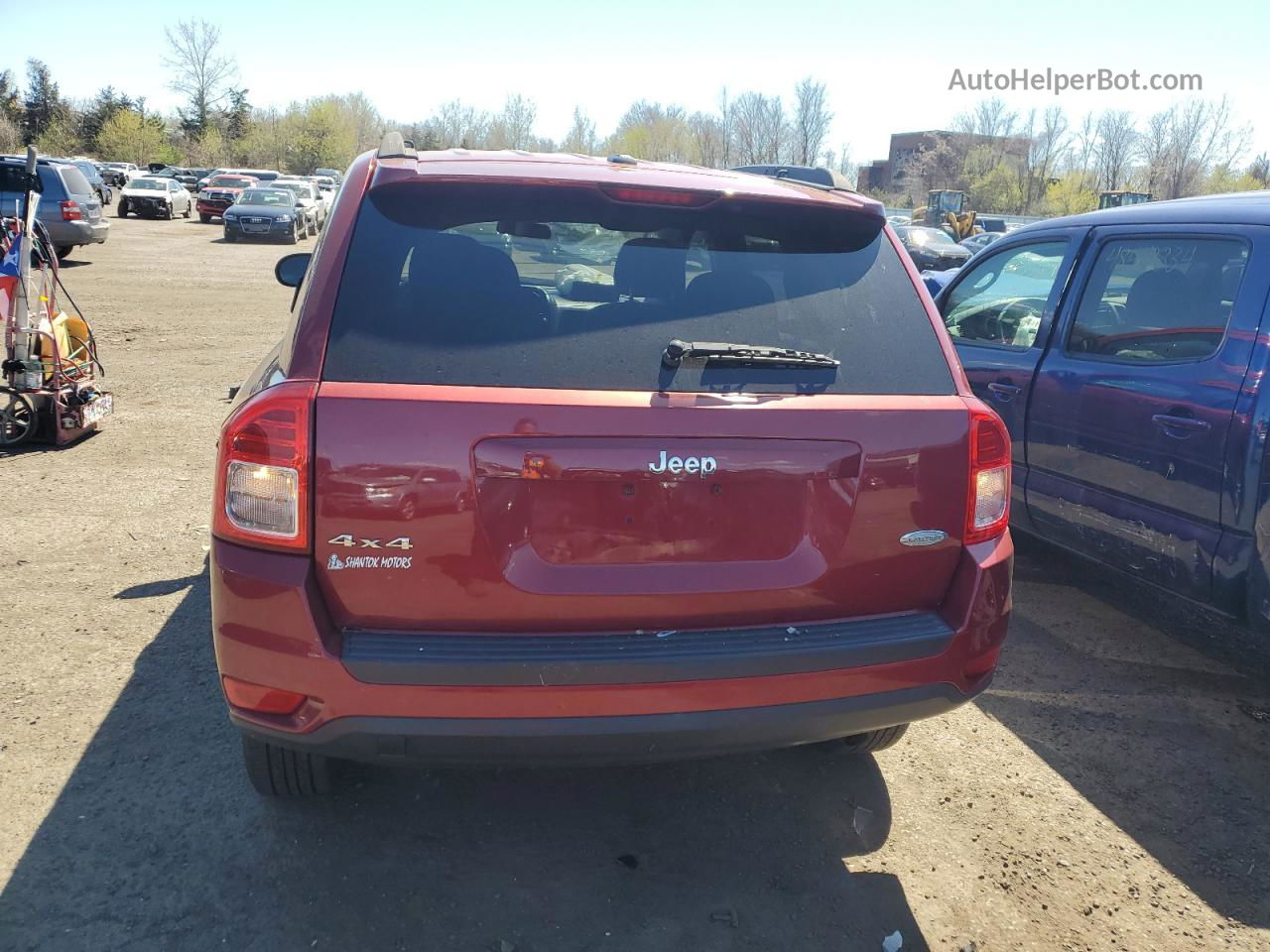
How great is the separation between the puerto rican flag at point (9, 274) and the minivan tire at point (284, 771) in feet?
15.9

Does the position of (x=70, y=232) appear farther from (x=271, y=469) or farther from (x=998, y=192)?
(x=998, y=192)

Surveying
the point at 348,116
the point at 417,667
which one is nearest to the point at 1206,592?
the point at 417,667

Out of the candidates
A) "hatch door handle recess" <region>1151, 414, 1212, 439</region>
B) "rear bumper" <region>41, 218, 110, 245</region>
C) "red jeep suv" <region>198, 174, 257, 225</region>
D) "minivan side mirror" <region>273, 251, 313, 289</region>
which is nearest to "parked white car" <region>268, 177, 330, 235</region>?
"red jeep suv" <region>198, 174, 257, 225</region>

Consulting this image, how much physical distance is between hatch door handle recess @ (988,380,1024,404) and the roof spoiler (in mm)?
3082

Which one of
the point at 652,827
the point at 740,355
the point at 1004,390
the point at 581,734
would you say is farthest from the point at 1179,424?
the point at 581,734

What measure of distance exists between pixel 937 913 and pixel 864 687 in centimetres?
68

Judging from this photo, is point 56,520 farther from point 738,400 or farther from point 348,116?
point 348,116

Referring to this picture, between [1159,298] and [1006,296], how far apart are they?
1.11 m

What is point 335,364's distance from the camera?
7.35ft

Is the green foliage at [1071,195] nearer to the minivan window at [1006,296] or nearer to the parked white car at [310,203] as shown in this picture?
the parked white car at [310,203]

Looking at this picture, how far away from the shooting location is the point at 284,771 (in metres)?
2.80

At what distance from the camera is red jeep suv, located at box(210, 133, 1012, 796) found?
2227 mm

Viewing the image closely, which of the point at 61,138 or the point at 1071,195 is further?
the point at 61,138

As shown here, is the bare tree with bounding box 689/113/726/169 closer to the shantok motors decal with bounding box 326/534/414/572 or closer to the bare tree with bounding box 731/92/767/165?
the bare tree with bounding box 731/92/767/165
